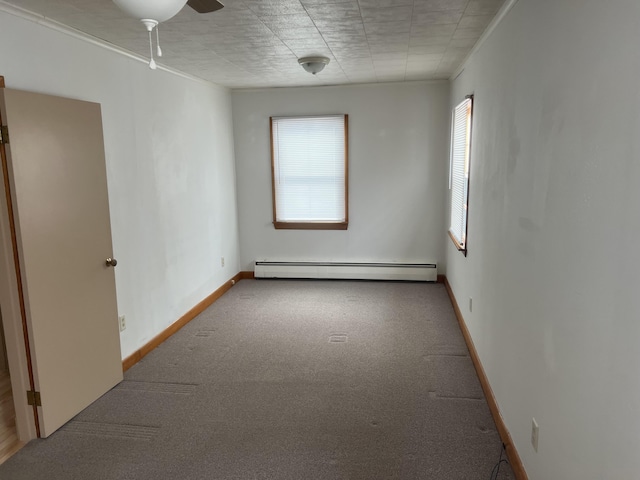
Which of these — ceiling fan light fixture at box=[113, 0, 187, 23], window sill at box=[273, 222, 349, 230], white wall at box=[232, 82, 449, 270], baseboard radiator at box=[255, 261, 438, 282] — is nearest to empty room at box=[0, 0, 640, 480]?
ceiling fan light fixture at box=[113, 0, 187, 23]

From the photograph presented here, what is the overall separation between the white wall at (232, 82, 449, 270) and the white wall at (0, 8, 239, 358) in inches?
20.6

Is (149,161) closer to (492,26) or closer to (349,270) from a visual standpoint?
(492,26)

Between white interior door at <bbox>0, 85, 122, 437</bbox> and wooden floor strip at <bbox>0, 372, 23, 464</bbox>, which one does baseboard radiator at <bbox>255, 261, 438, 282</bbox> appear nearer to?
white interior door at <bbox>0, 85, 122, 437</bbox>

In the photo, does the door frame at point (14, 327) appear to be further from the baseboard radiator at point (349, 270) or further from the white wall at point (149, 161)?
the baseboard radiator at point (349, 270)

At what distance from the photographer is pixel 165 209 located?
417 cm

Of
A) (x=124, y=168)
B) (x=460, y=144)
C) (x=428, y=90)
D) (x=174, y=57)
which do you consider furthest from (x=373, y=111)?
(x=124, y=168)

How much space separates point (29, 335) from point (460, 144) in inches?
150

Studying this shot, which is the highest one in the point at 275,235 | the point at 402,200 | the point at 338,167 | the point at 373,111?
the point at 373,111

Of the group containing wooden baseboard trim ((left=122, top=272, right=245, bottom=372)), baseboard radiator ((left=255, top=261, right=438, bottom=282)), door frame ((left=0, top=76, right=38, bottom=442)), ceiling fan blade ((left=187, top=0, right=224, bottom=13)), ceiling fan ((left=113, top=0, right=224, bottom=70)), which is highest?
ceiling fan blade ((left=187, top=0, right=224, bottom=13))

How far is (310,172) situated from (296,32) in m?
2.92

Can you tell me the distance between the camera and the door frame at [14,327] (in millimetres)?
2467

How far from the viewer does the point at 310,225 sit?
6008 mm

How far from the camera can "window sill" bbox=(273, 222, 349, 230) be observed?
19.5ft

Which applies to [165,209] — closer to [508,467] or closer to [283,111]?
[283,111]
